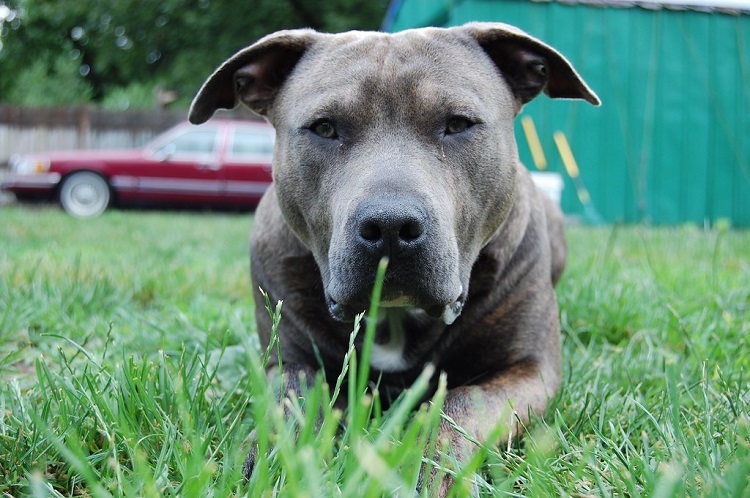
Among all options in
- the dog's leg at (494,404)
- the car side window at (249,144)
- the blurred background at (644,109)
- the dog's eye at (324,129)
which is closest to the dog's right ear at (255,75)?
the dog's eye at (324,129)

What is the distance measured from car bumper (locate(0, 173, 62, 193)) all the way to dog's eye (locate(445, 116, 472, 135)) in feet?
40.2

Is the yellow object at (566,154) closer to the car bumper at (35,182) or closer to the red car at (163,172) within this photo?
the red car at (163,172)

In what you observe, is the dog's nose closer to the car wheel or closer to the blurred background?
the blurred background

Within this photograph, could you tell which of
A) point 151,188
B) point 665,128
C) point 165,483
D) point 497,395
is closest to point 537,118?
point 665,128

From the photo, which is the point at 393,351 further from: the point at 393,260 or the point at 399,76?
the point at 399,76

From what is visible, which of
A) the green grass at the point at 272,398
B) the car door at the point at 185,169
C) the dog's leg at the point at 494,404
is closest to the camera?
the green grass at the point at 272,398

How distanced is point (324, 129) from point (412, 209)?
24.8 inches

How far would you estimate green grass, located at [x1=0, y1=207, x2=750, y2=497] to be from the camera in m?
1.25

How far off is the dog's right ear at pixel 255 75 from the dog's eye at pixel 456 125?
29.6 inches

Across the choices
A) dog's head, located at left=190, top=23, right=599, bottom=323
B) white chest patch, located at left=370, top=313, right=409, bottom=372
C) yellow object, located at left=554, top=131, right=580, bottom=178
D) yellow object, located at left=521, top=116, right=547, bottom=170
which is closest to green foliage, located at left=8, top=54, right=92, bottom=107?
yellow object, located at left=521, top=116, right=547, bottom=170

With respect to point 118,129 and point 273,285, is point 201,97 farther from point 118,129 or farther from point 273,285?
point 118,129

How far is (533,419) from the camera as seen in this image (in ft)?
6.72

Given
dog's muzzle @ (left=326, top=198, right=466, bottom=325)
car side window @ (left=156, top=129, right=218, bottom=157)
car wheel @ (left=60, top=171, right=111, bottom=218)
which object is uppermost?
dog's muzzle @ (left=326, top=198, right=466, bottom=325)

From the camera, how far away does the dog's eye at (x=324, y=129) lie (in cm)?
241
